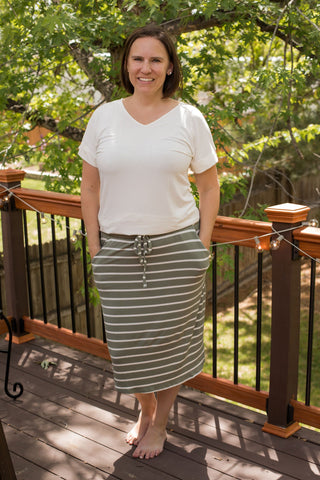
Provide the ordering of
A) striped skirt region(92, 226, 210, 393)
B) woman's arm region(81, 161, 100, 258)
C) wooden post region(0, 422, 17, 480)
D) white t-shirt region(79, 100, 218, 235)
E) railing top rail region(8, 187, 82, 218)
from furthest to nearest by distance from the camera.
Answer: railing top rail region(8, 187, 82, 218) < woman's arm region(81, 161, 100, 258) < striped skirt region(92, 226, 210, 393) < white t-shirt region(79, 100, 218, 235) < wooden post region(0, 422, 17, 480)

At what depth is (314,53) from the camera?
4438mm

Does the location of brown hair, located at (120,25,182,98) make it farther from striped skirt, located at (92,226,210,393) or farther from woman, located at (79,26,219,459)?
Result: striped skirt, located at (92,226,210,393)

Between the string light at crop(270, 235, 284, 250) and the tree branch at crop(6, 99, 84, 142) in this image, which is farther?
the tree branch at crop(6, 99, 84, 142)

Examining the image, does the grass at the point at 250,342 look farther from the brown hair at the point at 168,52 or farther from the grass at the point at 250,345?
the brown hair at the point at 168,52

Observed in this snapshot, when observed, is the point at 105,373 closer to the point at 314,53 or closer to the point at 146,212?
the point at 146,212

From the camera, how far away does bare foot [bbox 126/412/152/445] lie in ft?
8.52

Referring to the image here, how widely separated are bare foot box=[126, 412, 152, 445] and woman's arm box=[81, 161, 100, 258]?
0.77m

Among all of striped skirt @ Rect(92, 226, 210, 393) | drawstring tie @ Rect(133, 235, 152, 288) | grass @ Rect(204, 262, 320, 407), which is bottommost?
grass @ Rect(204, 262, 320, 407)

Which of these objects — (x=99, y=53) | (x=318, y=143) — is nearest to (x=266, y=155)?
(x=318, y=143)

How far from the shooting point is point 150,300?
92.1 inches

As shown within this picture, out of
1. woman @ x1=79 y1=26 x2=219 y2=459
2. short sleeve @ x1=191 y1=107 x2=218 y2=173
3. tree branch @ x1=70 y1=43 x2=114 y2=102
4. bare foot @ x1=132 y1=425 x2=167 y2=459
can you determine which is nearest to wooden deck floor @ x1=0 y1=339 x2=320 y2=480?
bare foot @ x1=132 y1=425 x2=167 y2=459

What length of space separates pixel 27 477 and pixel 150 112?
1498 mm

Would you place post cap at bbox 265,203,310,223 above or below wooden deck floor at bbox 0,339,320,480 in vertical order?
above

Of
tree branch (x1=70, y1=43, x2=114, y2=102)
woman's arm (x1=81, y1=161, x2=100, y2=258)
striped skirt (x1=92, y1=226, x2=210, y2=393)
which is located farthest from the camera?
tree branch (x1=70, y1=43, x2=114, y2=102)
